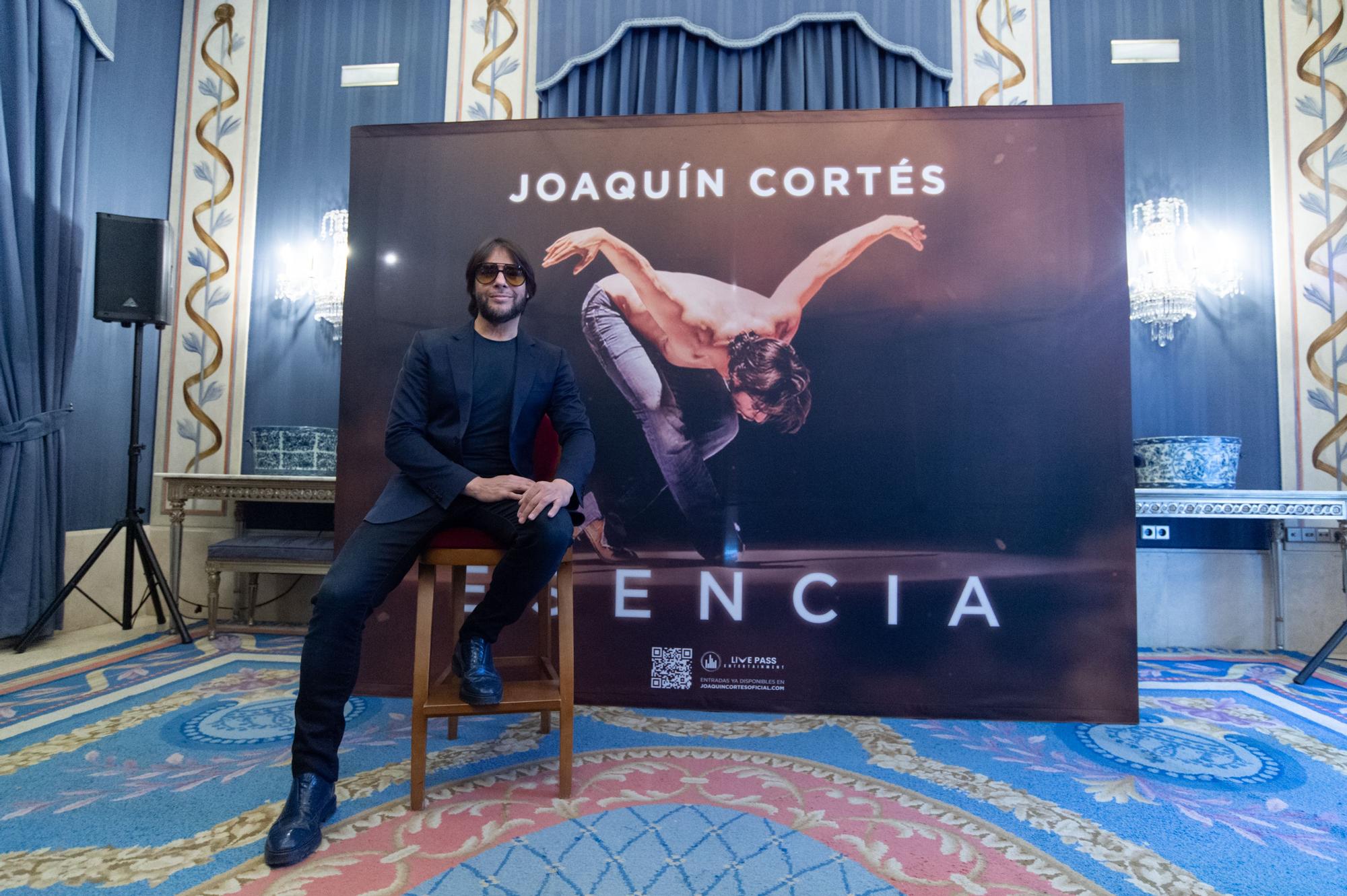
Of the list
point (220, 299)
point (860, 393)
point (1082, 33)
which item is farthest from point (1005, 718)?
point (220, 299)

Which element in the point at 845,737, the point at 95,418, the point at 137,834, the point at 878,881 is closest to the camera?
the point at 878,881

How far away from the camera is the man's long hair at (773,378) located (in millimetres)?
2482

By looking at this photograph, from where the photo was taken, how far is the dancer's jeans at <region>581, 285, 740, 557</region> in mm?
2482

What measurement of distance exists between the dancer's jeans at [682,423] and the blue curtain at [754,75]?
1912 mm

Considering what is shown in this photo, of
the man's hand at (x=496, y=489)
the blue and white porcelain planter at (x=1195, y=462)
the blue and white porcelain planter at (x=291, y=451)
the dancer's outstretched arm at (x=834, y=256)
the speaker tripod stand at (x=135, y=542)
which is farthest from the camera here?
the blue and white porcelain planter at (x=291, y=451)

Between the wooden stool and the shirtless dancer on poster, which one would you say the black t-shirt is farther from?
the shirtless dancer on poster

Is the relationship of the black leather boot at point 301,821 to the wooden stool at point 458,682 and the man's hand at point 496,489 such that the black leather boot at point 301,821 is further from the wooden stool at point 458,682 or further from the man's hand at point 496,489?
the man's hand at point 496,489

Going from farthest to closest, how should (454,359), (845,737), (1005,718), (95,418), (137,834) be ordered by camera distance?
(95,418), (1005,718), (845,737), (454,359), (137,834)

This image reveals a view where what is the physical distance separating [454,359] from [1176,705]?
283 cm

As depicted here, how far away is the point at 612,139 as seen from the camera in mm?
2604

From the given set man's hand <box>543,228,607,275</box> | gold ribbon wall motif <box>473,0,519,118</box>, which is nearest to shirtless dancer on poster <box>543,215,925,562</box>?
man's hand <box>543,228,607,275</box>

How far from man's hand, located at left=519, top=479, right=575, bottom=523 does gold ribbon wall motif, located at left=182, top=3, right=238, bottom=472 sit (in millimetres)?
3162

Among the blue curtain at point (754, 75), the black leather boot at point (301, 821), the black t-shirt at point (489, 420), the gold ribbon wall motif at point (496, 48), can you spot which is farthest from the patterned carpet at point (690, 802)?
the gold ribbon wall motif at point (496, 48)

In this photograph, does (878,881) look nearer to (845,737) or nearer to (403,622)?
(845,737)
